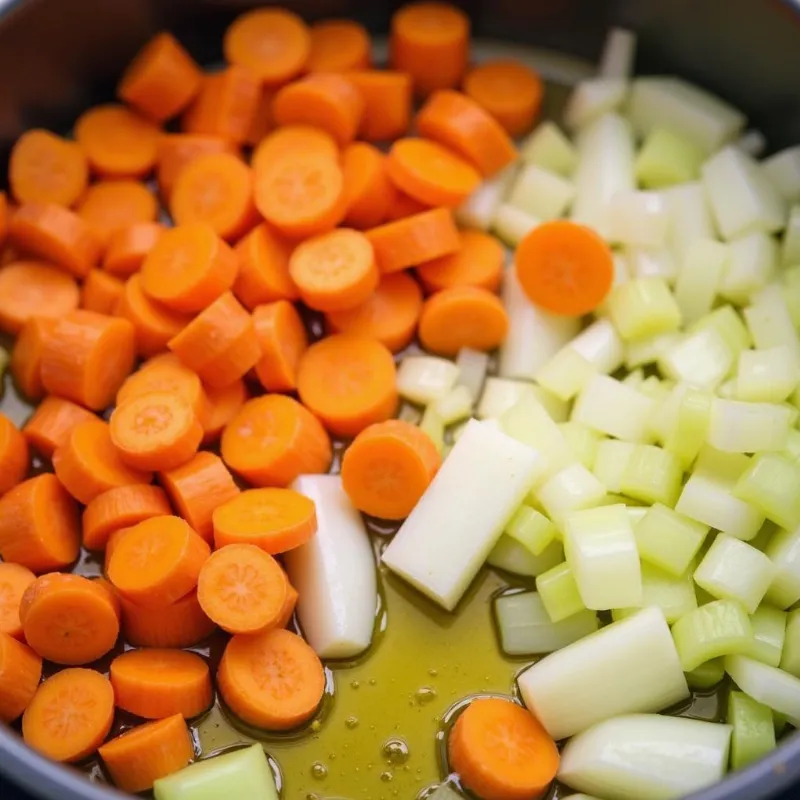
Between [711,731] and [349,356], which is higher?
[349,356]

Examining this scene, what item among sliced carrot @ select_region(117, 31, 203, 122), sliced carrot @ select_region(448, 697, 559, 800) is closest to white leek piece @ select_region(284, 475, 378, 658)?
sliced carrot @ select_region(448, 697, 559, 800)

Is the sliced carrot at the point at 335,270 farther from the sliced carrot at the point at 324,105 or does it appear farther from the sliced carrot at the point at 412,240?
the sliced carrot at the point at 324,105

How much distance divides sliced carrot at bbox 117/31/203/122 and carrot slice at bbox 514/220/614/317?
905 millimetres

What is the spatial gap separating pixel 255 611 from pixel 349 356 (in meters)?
0.61

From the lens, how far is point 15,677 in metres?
1.71

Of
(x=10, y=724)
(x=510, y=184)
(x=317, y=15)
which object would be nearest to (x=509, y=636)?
(x=10, y=724)

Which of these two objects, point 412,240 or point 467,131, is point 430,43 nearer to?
point 467,131

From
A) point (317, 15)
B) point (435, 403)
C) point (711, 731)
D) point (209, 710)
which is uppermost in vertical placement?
point (317, 15)

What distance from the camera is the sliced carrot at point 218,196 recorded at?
2.19 m

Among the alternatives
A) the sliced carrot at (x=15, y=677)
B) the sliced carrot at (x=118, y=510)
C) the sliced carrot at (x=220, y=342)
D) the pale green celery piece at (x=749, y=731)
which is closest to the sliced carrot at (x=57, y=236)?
the sliced carrot at (x=220, y=342)

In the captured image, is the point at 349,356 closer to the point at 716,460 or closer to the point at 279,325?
the point at 279,325

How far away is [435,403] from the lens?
82.4 inches

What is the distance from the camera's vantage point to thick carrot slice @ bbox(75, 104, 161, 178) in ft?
7.67

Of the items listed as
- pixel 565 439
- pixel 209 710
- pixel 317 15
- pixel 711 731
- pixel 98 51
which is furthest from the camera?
pixel 317 15
